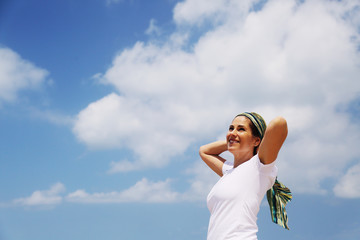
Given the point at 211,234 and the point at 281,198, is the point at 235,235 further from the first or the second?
the point at 281,198

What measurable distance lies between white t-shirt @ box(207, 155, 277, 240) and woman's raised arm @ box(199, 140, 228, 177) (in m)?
0.95

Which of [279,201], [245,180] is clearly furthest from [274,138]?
[279,201]

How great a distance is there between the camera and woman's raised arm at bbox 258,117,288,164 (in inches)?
115

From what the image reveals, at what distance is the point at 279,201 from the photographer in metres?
3.63

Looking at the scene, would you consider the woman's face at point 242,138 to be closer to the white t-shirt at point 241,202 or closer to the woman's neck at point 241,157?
the woman's neck at point 241,157

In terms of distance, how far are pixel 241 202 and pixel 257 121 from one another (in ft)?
2.73

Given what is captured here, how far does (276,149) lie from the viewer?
2.99m

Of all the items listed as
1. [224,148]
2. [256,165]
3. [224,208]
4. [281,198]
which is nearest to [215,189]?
[224,208]

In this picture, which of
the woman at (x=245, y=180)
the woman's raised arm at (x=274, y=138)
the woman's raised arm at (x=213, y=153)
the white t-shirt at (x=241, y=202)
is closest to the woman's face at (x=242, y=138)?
the woman at (x=245, y=180)

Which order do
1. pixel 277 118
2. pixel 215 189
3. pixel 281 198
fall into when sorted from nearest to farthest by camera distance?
1. pixel 277 118
2. pixel 215 189
3. pixel 281 198

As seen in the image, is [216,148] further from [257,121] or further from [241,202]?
[241,202]

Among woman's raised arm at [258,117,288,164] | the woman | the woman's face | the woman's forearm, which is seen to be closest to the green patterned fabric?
the woman

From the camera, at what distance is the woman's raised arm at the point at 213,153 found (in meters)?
4.29

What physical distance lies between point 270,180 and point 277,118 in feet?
2.15
